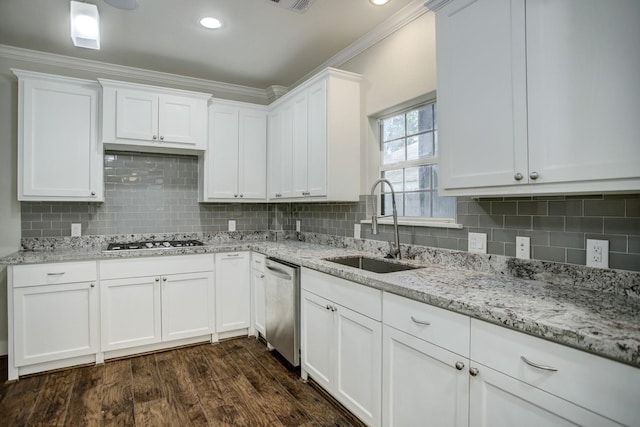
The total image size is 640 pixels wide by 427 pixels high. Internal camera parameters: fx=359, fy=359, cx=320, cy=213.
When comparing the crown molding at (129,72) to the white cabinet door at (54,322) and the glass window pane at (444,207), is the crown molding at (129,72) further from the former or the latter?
the glass window pane at (444,207)

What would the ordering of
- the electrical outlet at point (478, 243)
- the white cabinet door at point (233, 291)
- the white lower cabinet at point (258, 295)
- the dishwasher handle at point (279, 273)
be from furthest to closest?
the white cabinet door at point (233, 291)
the white lower cabinet at point (258, 295)
the dishwasher handle at point (279, 273)
the electrical outlet at point (478, 243)

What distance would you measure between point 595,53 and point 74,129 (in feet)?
11.6

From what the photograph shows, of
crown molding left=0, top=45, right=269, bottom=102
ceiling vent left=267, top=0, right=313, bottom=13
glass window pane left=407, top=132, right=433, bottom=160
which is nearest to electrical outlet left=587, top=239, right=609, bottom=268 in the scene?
glass window pane left=407, top=132, right=433, bottom=160

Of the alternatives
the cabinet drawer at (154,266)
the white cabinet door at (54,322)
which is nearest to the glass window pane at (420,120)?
the cabinet drawer at (154,266)

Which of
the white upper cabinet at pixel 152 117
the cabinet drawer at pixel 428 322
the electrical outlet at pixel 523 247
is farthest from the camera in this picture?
the white upper cabinet at pixel 152 117

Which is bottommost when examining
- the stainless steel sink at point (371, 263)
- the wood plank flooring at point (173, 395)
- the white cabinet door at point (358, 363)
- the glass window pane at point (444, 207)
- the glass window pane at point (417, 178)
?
the wood plank flooring at point (173, 395)

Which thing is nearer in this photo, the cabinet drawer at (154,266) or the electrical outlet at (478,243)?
the electrical outlet at (478,243)

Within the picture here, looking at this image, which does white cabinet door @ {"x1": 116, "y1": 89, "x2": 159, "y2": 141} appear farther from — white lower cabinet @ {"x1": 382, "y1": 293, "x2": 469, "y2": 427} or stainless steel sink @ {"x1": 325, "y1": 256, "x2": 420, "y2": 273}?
white lower cabinet @ {"x1": 382, "y1": 293, "x2": 469, "y2": 427}

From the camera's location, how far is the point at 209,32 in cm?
283

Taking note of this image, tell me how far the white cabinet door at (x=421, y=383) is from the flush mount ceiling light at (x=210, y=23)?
2438mm

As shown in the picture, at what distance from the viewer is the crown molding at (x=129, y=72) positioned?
314 centimetres

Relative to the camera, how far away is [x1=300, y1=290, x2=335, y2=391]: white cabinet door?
2.25 m

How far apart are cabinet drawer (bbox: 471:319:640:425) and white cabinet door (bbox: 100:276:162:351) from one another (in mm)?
2655

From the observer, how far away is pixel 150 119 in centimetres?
326
